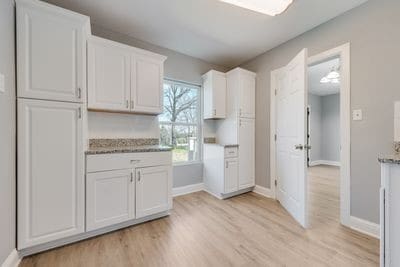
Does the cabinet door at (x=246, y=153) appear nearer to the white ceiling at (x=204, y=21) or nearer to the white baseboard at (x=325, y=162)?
the white ceiling at (x=204, y=21)

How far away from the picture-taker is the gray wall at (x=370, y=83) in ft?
5.87

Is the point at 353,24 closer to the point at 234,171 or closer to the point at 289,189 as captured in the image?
the point at 289,189

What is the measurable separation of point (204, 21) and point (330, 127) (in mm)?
6205

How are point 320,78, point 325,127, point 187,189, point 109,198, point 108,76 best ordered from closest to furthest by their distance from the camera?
1. point 109,198
2. point 108,76
3. point 187,189
4. point 320,78
5. point 325,127

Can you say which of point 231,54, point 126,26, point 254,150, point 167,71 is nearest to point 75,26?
point 126,26

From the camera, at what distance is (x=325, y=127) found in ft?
21.4

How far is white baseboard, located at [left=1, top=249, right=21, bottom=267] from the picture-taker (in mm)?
1332

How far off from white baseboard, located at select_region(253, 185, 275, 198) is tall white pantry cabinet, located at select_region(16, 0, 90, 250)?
104 inches

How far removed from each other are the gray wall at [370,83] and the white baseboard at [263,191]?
3.71ft

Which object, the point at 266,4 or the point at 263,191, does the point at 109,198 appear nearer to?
the point at 266,4

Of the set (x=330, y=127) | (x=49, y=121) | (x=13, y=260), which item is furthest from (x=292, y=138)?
(x=330, y=127)

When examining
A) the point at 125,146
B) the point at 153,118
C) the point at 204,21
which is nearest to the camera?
the point at 204,21

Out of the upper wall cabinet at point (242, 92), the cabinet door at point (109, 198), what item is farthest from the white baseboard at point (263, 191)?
the cabinet door at point (109, 198)

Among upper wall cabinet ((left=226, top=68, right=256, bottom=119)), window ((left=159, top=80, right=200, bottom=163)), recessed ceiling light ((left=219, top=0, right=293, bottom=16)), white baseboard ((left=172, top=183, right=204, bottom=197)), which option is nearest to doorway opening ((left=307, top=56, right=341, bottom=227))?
upper wall cabinet ((left=226, top=68, right=256, bottom=119))
